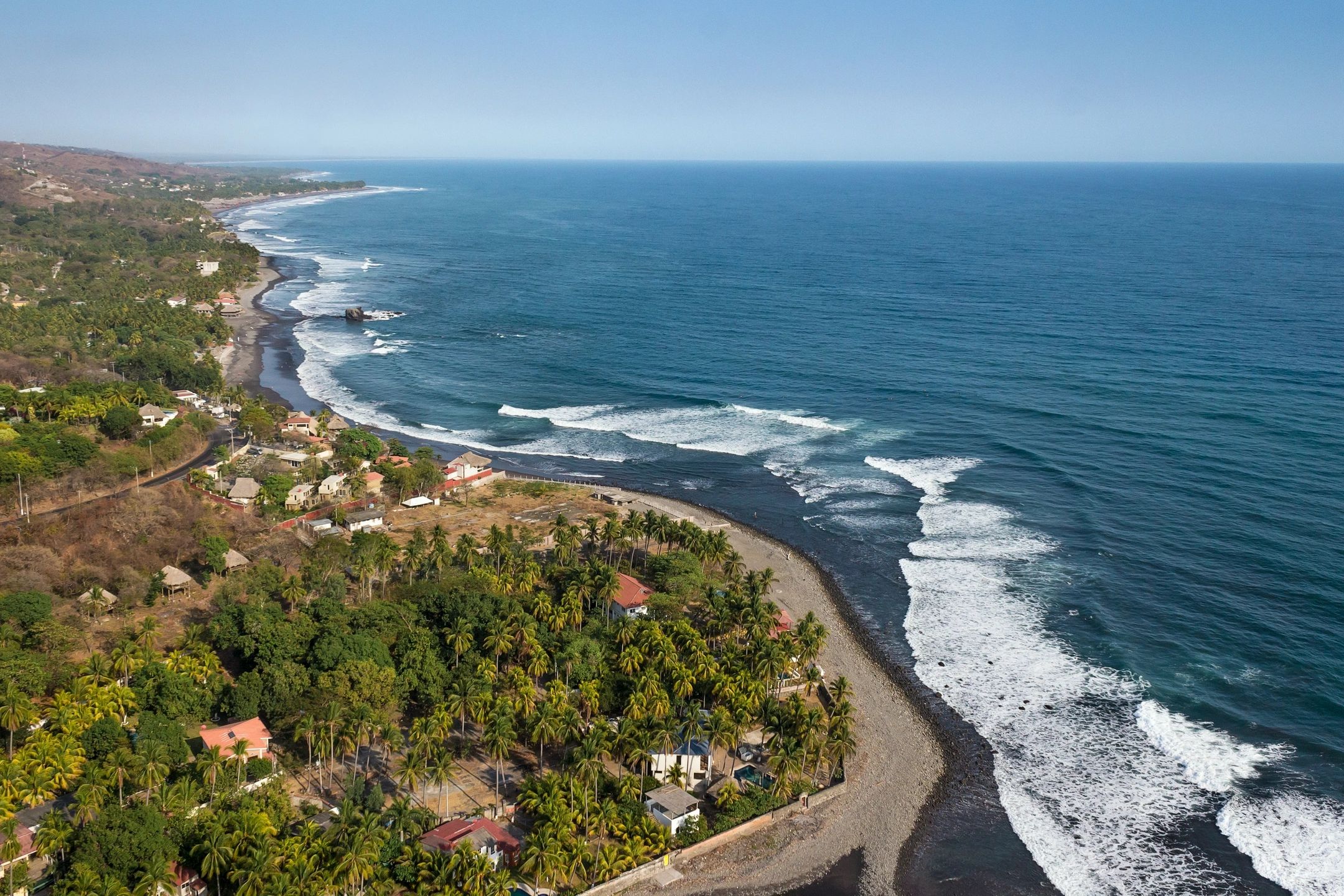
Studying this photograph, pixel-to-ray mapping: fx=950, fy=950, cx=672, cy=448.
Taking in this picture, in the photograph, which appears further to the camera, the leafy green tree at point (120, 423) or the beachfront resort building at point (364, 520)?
the leafy green tree at point (120, 423)

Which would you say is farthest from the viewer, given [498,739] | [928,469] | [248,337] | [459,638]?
[248,337]

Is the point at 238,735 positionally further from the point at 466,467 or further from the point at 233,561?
the point at 466,467

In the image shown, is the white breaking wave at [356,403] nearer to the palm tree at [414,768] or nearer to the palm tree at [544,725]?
the palm tree at [544,725]

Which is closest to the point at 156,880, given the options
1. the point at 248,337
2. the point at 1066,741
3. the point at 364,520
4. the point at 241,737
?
the point at 241,737

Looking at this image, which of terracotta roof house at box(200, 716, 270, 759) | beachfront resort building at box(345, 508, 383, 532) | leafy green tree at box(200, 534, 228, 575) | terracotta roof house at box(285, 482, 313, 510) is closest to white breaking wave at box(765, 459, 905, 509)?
beachfront resort building at box(345, 508, 383, 532)

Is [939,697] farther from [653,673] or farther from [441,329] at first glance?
[441,329]

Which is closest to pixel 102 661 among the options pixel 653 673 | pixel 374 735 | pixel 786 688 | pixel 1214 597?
pixel 374 735

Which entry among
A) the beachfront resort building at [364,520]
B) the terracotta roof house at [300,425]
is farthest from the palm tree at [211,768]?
the terracotta roof house at [300,425]
